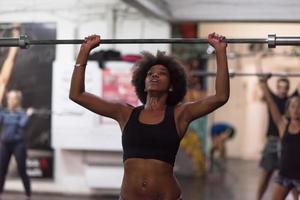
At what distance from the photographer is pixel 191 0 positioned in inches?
171

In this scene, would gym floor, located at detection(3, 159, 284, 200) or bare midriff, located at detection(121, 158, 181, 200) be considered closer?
bare midriff, located at detection(121, 158, 181, 200)

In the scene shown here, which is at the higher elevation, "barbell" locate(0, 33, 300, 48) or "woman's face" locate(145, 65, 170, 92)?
"barbell" locate(0, 33, 300, 48)

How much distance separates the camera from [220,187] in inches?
290

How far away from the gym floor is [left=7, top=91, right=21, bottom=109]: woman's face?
0.86m

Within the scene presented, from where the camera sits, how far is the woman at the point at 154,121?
8.47 ft

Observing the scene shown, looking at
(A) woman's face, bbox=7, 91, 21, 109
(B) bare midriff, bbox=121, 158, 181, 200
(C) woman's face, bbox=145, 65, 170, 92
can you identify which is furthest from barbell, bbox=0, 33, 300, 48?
(A) woman's face, bbox=7, 91, 21, 109

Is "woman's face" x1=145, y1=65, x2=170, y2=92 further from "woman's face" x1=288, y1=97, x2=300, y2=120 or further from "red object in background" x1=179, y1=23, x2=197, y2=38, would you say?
"red object in background" x1=179, y1=23, x2=197, y2=38

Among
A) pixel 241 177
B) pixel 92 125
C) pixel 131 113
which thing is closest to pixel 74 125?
pixel 92 125

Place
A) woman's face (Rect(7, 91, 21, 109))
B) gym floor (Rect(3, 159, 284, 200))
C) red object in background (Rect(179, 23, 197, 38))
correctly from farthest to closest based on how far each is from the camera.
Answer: red object in background (Rect(179, 23, 197, 38))
gym floor (Rect(3, 159, 284, 200))
woman's face (Rect(7, 91, 21, 109))

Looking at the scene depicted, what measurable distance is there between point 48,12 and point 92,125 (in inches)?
55.8

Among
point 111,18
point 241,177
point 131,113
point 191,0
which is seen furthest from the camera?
point 241,177

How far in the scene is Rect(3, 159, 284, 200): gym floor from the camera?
5570 millimetres

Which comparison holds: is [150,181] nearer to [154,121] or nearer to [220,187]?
[154,121]

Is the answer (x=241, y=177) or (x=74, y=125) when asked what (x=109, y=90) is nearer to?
(x=74, y=125)
